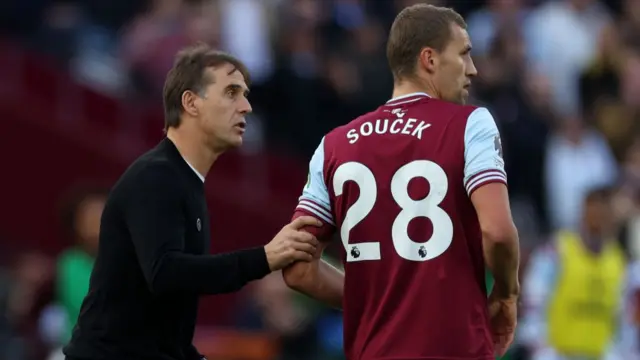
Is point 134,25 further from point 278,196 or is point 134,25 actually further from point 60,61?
point 278,196

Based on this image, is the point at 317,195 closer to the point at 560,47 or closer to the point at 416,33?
the point at 416,33

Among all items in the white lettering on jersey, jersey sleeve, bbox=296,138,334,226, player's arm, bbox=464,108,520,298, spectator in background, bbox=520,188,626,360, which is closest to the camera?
player's arm, bbox=464,108,520,298

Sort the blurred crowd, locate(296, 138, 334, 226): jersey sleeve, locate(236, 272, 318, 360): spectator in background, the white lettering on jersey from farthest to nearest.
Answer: the blurred crowd
locate(236, 272, 318, 360): spectator in background
locate(296, 138, 334, 226): jersey sleeve
the white lettering on jersey

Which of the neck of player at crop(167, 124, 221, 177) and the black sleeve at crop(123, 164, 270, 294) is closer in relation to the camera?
the black sleeve at crop(123, 164, 270, 294)

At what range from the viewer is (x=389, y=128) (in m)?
6.19

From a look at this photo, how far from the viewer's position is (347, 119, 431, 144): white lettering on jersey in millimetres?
6125

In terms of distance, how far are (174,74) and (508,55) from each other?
871 centimetres

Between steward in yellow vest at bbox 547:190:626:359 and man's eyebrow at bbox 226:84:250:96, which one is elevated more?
man's eyebrow at bbox 226:84:250:96

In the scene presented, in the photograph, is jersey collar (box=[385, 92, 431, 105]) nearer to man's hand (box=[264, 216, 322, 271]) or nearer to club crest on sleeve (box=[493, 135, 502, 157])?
club crest on sleeve (box=[493, 135, 502, 157])

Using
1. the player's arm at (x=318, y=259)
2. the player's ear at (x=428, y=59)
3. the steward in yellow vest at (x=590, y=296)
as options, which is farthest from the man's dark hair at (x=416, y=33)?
the steward in yellow vest at (x=590, y=296)

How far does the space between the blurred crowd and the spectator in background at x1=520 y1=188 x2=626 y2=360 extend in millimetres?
1077

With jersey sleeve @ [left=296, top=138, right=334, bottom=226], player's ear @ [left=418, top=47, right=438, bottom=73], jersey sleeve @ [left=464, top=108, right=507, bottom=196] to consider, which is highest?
A: player's ear @ [left=418, top=47, right=438, bottom=73]

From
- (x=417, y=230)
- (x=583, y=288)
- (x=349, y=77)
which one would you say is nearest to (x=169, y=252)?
(x=417, y=230)

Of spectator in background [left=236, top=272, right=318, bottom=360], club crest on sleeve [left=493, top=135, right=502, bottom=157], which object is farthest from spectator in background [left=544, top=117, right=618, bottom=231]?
club crest on sleeve [left=493, top=135, right=502, bottom=157]
